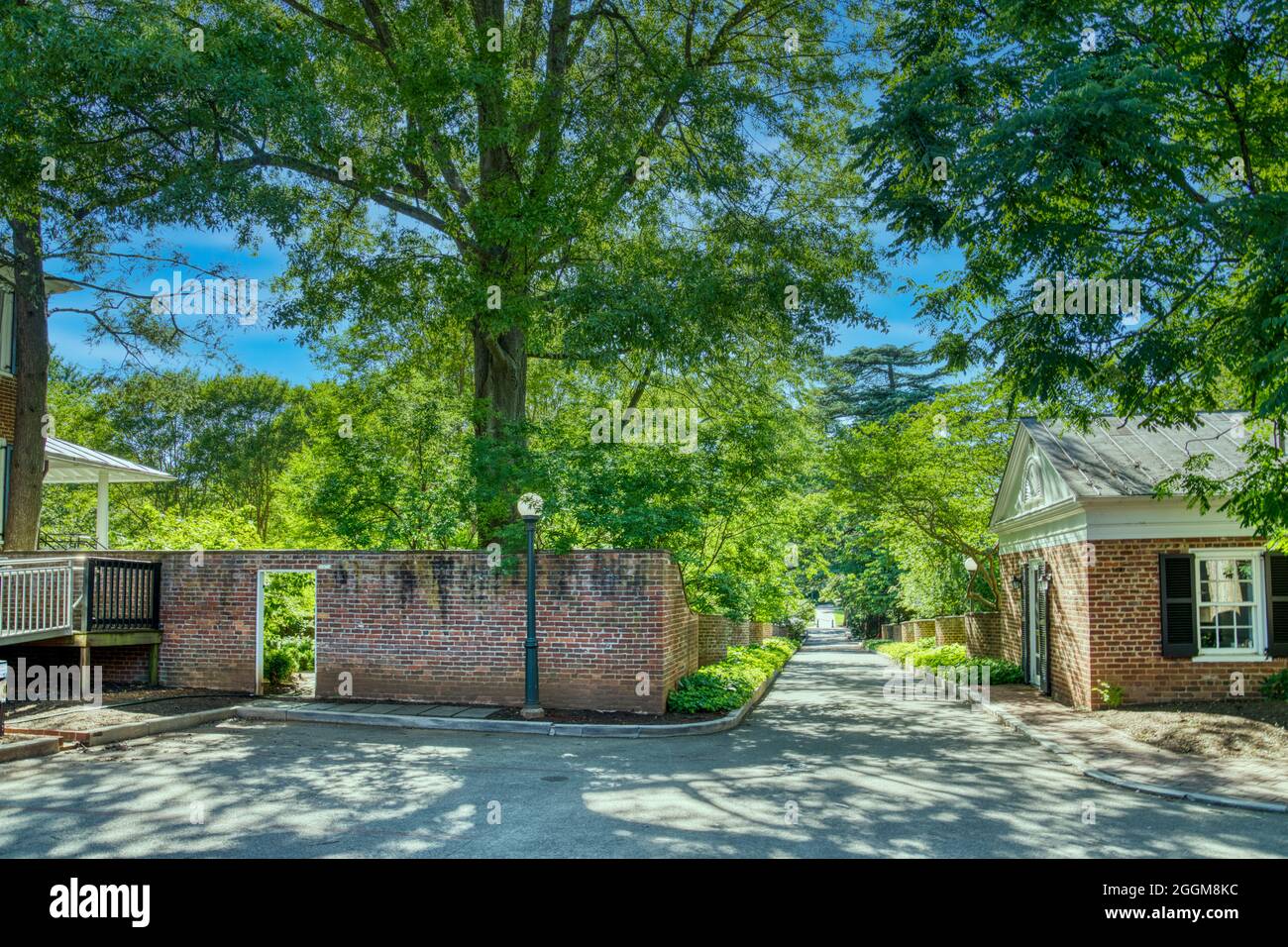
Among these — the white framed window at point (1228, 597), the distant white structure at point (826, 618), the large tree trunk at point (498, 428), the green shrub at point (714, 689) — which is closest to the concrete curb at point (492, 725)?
the green shrub at point (714, 689)

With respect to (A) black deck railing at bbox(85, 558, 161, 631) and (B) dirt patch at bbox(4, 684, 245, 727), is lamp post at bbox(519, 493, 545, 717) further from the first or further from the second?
(A) black deck railing at bbox(85, 558, 161, 631)

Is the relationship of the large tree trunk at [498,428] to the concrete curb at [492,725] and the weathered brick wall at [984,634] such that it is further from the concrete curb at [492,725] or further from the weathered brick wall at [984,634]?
the weathered brick wall at [984,634]

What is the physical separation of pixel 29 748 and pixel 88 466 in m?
11.3

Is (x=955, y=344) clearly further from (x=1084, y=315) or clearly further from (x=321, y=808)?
(x=321, y=808)

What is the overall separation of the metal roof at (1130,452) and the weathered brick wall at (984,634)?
6.64 metres

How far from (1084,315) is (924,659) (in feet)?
53.8

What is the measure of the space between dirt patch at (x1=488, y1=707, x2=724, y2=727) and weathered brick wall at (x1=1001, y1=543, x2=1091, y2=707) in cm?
580

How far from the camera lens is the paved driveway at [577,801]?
640 cm

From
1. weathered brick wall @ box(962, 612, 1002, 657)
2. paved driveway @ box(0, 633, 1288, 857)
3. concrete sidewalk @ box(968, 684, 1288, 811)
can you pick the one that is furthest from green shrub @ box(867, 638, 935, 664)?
paved driveway @ box(0, 633, 1288, 857)

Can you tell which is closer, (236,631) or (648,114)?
(236,631)

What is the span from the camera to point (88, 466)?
1900 cm

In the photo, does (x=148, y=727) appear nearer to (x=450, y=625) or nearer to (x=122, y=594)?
(x=122, y=594)

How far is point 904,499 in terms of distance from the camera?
23516mm
